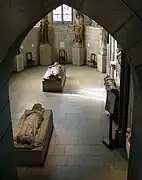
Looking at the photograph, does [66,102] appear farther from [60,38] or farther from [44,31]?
[60,38]

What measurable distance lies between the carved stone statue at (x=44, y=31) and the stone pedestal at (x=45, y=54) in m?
0.23

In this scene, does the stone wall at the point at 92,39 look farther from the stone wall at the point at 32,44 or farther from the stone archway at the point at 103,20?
the stone archway at the point at 103,20

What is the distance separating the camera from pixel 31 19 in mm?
3457

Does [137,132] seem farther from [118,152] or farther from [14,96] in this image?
[14,96]

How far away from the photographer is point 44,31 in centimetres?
1577

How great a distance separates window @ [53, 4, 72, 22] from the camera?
51.6 ft

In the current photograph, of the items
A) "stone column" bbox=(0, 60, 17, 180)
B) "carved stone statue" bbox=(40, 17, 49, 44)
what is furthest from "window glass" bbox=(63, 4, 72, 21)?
"stone column" bbox=(0, 60, 17, 180)

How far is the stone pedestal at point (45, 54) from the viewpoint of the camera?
16.0m

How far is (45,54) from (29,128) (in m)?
8.55

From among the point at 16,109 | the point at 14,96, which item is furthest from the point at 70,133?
the point at 14,96

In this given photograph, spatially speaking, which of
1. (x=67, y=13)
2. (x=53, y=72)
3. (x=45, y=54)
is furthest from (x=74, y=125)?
(x=67, y=13)

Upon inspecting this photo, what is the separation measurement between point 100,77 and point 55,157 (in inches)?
259

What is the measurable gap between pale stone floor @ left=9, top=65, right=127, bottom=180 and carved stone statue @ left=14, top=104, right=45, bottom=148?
56 centimetres

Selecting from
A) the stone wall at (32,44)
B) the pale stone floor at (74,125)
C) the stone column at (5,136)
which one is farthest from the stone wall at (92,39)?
the stone column at (5,136)
